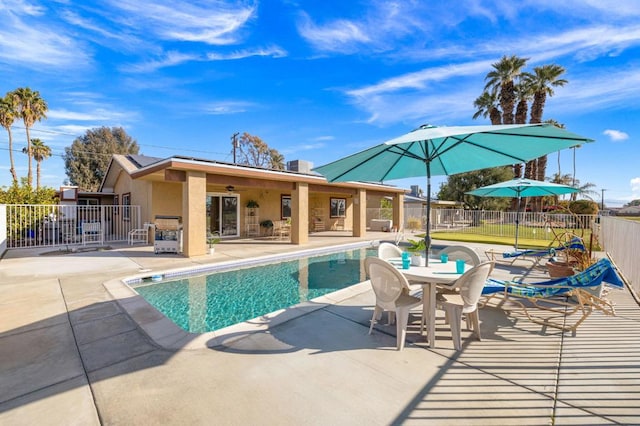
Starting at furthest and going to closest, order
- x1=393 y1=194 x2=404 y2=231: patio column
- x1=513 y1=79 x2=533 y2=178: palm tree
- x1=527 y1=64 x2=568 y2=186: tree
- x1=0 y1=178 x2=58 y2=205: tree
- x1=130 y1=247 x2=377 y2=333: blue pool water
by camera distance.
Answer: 1. x1=513 y1=79 x2=533 y2=178: palm tree
2. x1=527 y1=64 x2=568 y2=186: tree
3. x1=393 y1=194 x2=404 y2=231: patio column
4. x1=0 y1=178 x2=58 y2=205: tree
5. x1=130 y1=247 x2=377 y2=333: blue pool water

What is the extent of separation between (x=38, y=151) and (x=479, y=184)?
137 ft

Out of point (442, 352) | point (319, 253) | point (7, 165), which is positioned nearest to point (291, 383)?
point (442, 352)

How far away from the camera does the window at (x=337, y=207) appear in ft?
67.0

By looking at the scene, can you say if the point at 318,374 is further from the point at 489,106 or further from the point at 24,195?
the point at 489,106

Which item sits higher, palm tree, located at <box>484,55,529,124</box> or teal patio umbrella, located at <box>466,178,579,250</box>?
palm tree, located at <box>484,55,529,124</box>

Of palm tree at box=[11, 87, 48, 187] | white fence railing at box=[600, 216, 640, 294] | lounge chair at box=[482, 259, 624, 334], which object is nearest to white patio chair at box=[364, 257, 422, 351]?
lounge chair at box=[482, 259, 624, 334]

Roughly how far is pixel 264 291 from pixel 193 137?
2983 centimetres

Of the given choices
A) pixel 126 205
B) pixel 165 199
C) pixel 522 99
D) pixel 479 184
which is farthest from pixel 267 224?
pixel 522 99

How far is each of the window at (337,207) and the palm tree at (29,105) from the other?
22.4 m

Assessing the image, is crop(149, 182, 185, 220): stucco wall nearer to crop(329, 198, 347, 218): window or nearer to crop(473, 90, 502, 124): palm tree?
crop(329, 198, 347, 218): window

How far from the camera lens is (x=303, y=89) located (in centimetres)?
1831

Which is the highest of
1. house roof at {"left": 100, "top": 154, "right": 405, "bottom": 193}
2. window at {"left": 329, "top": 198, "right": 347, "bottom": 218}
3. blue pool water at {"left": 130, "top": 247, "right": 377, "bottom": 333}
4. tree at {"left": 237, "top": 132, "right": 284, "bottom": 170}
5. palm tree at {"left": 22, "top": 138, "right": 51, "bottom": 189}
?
tree at {"left": 237, "top": 132, "right": 284, "bottom": 170}

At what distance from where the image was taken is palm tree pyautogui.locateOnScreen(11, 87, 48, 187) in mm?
20891

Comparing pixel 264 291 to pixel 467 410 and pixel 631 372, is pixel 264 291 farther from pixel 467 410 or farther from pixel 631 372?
pixel 631 372
